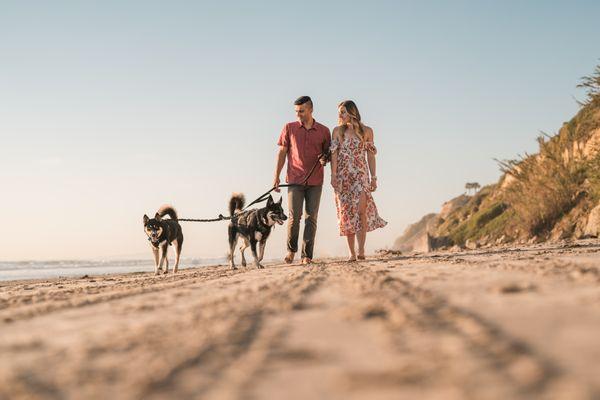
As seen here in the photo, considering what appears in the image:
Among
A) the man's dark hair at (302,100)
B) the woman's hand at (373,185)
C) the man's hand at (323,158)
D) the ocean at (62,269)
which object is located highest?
the man's dark hair at (302,100)

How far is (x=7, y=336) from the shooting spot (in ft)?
8.67

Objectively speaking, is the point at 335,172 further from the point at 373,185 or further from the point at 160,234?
the point at 160,234

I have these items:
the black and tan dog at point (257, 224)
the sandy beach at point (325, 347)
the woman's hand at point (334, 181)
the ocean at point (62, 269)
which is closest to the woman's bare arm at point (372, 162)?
the woman's hand at point (334, 181)

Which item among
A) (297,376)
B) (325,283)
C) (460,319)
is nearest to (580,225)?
(325,283)

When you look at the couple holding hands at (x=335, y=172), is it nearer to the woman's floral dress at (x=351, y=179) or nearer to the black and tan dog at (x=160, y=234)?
the woman's floral dress at (x=351, y=179)

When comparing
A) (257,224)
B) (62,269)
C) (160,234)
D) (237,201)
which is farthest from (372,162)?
(62,269)

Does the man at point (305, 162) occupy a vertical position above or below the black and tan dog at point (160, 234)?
above

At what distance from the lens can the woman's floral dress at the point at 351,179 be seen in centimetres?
904

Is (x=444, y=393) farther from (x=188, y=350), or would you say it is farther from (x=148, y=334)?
(x=148, y=334)

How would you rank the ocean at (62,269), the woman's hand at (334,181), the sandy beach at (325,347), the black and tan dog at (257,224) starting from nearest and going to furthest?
the sandy beach at (325,347) < the woman's hand at (334,181) < the black and tan dog at (257,224) < the ocean at (62,269)

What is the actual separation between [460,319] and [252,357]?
0.91 m

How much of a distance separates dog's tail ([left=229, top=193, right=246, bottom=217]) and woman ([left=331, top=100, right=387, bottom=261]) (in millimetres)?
3219

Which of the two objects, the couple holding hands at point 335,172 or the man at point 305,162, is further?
the man at point 305,162

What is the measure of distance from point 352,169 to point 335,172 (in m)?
0.26
